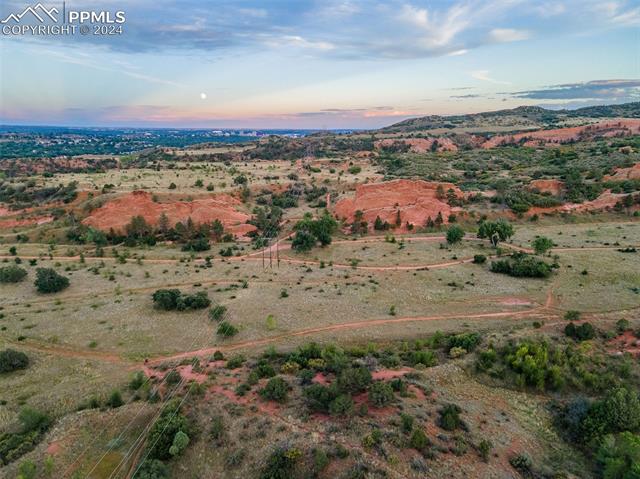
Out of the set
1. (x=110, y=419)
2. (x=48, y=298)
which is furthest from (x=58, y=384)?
(x=48, y=298)

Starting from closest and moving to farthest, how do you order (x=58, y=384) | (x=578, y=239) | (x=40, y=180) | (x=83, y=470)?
(x=83, y=470)
(x=58, y=384)
(x=578, y=239)
(x=40, y=180)

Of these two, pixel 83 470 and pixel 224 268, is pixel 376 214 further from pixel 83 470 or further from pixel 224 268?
pixel 83 470

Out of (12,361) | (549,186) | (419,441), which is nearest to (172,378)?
(12,361)

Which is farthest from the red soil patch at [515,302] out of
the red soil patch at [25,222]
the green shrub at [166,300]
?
the red soil patch at [25,222]

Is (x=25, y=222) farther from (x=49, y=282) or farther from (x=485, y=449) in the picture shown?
(x=485, y=449)

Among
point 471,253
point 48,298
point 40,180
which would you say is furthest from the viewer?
point 40,180

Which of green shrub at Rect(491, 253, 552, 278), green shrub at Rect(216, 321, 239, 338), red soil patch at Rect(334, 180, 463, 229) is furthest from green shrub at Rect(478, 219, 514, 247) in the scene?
green shrub at Rect(216, 321, 239, 338)

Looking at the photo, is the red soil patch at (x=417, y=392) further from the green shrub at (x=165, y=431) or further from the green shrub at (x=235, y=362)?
the green shrub at (x=165, y=431)

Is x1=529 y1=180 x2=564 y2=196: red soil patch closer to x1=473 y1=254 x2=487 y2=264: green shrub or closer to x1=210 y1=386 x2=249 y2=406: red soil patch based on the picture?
x1=473 y1=254 x2=487 y2=264: green shrub
